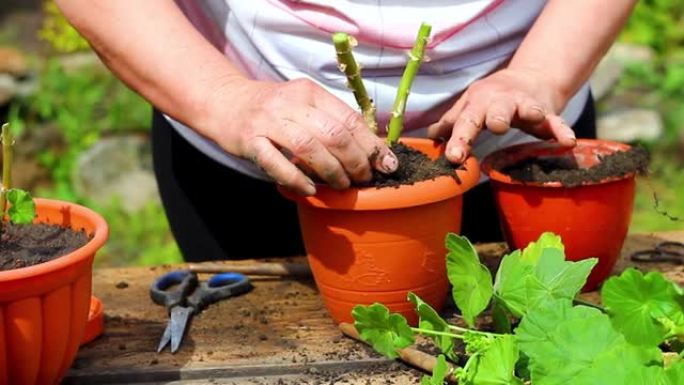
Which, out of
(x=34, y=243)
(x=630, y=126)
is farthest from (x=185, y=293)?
(x=630, y=126)

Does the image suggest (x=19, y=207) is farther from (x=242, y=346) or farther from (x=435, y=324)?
(x=435, y=324)

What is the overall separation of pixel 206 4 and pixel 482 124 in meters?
0.43

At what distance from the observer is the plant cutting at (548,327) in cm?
93

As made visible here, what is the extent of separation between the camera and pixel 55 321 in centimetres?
110

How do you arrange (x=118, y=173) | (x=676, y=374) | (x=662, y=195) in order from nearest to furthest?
(x=676, y=374) → (x=662, y=195) → (x=118, y=173)

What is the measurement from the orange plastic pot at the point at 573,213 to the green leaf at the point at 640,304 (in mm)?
404

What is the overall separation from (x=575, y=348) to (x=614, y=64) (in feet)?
10.3

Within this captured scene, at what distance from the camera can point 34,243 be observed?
1166mm

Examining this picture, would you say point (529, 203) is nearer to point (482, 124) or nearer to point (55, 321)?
point (482, 124)

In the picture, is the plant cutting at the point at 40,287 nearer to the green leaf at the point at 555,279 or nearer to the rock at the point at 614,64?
the green leaf at the point at 555,279

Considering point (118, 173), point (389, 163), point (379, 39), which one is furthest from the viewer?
point (118, 173)

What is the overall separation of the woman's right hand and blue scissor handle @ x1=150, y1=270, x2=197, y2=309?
22 cm

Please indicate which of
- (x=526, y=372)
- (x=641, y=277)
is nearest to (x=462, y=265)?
(x=526, y=372)

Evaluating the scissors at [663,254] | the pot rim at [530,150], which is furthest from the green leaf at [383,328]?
the scissors at [663,254]
